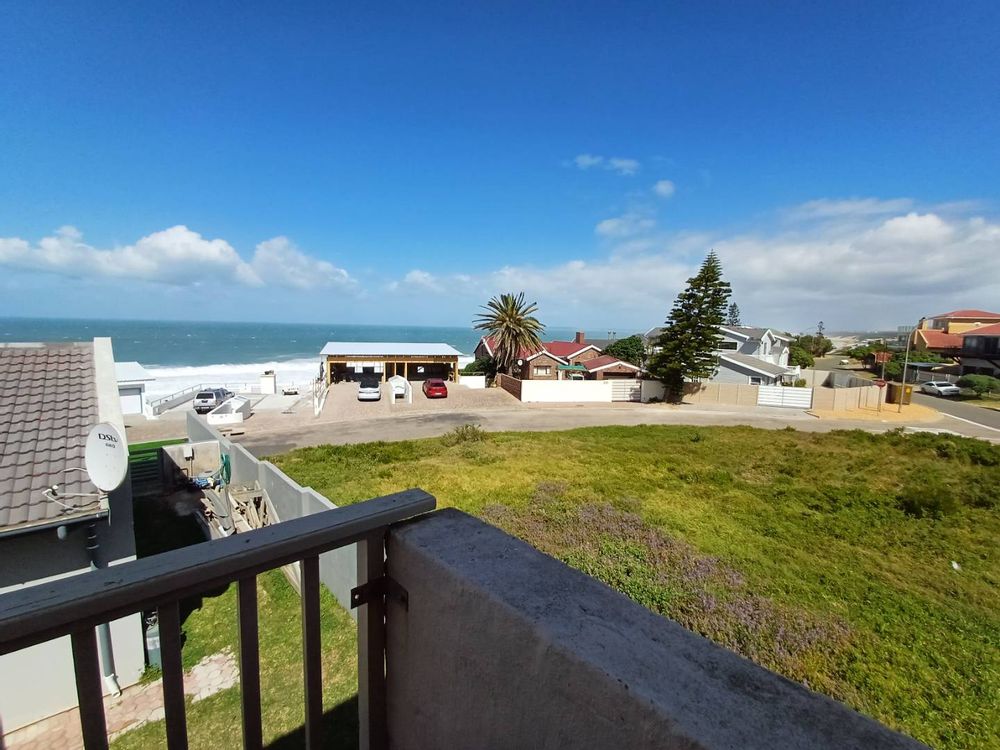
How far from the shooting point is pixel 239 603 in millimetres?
1312

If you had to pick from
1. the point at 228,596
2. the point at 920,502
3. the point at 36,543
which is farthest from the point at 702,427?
the point at 36,543

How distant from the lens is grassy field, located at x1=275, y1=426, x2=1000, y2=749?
4789mm

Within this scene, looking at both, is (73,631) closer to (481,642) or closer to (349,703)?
(481,642)

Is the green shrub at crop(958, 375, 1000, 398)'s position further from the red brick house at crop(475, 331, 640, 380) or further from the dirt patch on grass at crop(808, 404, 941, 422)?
the red brick house at crop(475, 331, 640, 380)

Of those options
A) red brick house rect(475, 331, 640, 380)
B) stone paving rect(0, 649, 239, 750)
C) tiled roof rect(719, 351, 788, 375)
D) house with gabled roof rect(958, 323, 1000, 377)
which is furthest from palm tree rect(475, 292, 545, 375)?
house with gabled roof rect(958, 323, 1000, 377)

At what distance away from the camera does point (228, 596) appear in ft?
23.9

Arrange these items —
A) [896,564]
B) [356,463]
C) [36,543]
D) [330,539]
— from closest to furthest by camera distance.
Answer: [330,539] < [36,543] < [896,564] < [356,463]

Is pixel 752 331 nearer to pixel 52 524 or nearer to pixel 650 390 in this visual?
pixel 650 390

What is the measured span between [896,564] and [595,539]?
188 inches

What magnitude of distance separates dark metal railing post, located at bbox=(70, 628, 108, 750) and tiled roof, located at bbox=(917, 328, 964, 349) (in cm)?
6448

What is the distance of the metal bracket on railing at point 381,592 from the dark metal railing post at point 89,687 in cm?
67

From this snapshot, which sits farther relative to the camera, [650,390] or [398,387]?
[650,390]

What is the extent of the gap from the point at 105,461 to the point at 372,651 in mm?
5210

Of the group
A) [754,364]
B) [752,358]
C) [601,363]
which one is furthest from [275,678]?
[752,358]
